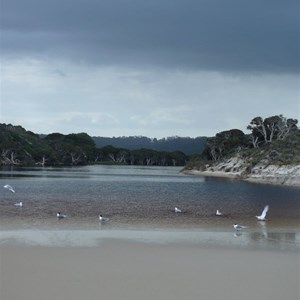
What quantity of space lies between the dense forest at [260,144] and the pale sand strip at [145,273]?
59.9 metres

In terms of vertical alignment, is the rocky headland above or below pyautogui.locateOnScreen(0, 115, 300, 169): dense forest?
below

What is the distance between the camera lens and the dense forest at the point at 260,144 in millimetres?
79938

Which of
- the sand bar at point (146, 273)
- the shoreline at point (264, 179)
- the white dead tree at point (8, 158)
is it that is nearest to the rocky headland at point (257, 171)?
the shoreline at point (264, 179)

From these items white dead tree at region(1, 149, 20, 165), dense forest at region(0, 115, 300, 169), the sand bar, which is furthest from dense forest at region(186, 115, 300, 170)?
the sand bar

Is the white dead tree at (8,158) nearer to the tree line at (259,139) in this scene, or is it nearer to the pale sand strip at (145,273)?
the tree line at (259,139)

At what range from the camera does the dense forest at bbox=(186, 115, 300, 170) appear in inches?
3147

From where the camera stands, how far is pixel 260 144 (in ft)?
366

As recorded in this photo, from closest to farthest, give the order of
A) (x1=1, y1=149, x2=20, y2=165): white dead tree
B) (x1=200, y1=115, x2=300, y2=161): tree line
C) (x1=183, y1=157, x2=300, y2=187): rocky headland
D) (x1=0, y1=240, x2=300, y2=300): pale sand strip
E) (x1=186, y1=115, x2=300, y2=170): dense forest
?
(x1=0, y1=240, x2=300, y2=300): pale sand strip → (x1=183, y1=157, x2=300, y2=187): rocky headland → (x1=186, y1=115, x2=300, y2=170): dense forest → (x1=200, y1=115, x2=300, y2=161): tree line → (x1=1, y1=149, x2=20, y2=165): white dead tree

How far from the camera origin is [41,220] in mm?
24406

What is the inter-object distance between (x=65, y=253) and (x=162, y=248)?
3358 millimetres

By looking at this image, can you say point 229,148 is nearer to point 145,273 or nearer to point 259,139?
point 259,139

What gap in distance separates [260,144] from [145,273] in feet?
335

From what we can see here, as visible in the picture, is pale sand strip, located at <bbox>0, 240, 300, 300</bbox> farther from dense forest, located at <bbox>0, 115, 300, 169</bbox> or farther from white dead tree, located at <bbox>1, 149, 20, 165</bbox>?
white dead tree, located at <bbox>1, 149, 20, 165</bbox>

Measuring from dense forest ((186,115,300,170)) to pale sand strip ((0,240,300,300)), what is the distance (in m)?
59.9
